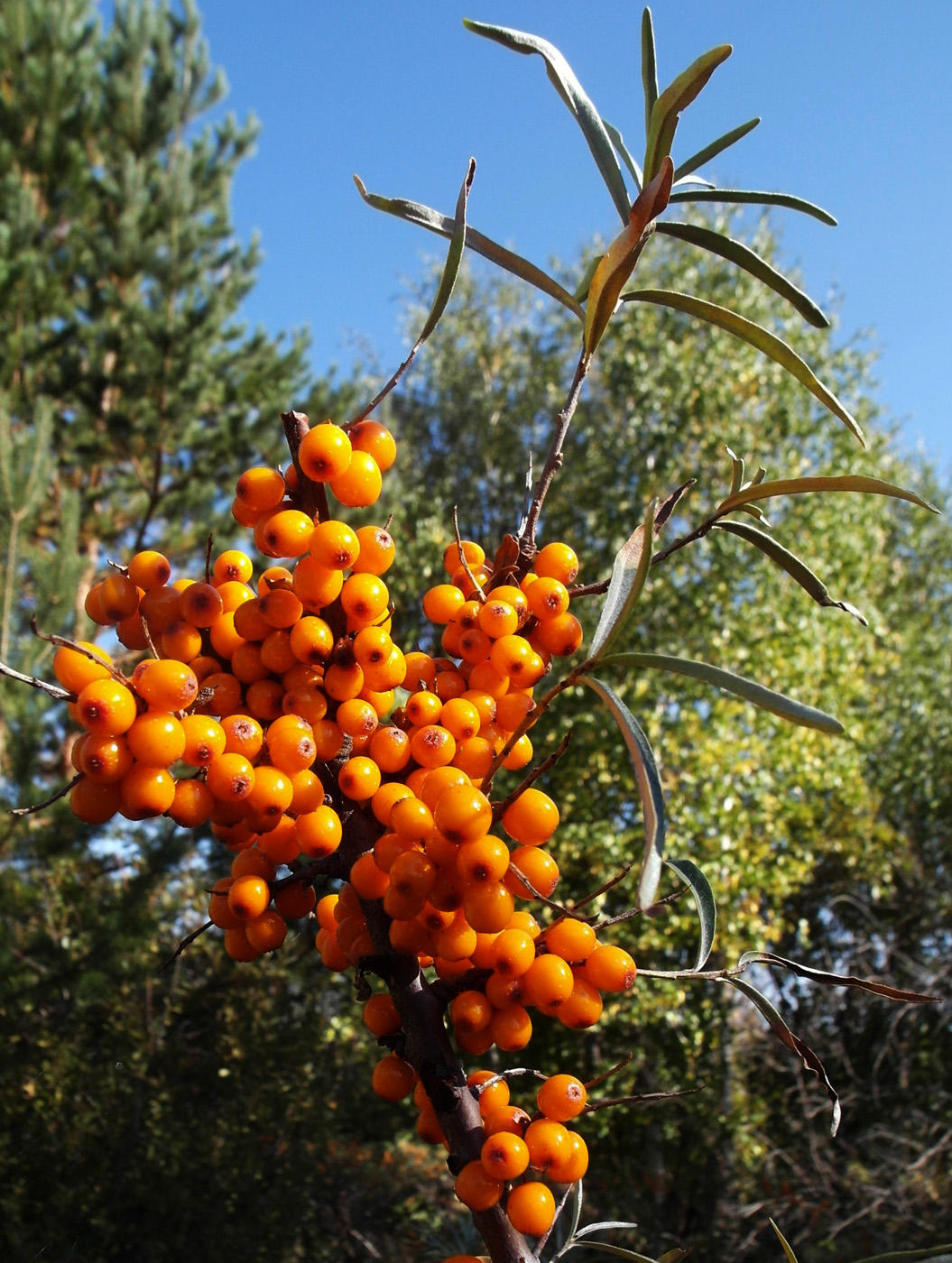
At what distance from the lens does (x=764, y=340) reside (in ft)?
1.92

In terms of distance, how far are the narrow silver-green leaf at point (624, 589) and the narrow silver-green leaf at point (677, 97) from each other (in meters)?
0.25

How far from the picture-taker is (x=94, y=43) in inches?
215

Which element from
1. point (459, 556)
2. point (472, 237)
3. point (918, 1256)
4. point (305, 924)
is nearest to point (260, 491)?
point (459, 556)

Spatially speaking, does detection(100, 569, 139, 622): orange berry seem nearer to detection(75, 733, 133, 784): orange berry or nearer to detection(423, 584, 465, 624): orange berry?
detection(75, 733, 133, 784): orange berry

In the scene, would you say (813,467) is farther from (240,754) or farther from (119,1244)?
(240,754)

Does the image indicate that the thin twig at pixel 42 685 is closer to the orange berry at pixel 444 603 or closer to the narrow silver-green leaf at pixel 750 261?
the orange berry at pixel 444 603

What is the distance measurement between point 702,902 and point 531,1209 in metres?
0.22

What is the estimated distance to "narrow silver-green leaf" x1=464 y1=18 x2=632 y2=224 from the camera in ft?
1.88

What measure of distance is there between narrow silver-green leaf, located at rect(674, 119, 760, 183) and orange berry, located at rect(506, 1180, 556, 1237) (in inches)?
27.6

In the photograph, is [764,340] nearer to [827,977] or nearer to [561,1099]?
[827,977]

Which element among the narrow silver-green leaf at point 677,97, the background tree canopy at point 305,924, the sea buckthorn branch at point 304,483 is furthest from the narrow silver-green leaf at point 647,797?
the background tree canopy at point 305,924

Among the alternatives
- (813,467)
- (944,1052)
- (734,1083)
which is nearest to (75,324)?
(813,467)

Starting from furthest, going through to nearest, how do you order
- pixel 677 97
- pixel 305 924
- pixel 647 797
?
1. pixel 305 924
2. pixel 677 97
3. pixel 647 797

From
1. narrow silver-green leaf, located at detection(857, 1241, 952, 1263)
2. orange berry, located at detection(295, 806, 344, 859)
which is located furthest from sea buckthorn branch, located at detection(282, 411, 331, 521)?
narrow silver-green leaf, located at detection(857, 1241, 952, 1263)
